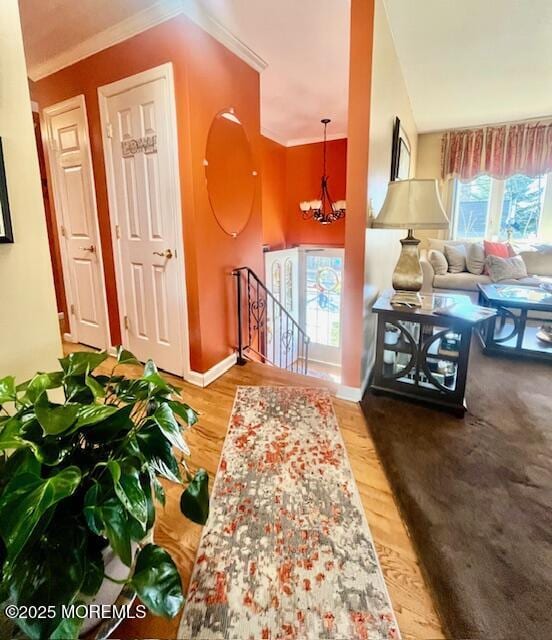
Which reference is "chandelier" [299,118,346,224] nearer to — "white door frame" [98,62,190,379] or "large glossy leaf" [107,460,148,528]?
"white door frame" [98,62,190,379]

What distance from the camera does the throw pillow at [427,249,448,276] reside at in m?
4.33

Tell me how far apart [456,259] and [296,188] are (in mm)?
2518

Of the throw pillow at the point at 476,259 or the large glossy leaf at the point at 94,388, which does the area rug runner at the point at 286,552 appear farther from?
the throw pillow at the point at 476,259

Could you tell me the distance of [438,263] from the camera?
434cm

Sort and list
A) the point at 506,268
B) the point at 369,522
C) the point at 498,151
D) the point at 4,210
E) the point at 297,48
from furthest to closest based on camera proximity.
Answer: the point at 498,151 → the point at 506,268 → the point at 297,48 → the point at 369,522 → the point at 4,210

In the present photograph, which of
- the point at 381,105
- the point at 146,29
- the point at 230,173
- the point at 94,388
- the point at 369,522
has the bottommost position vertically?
the point at 369,522

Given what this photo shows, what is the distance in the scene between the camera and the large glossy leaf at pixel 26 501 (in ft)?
2.13

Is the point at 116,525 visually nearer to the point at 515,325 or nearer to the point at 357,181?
the point at 357,181

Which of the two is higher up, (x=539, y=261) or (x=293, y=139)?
(x=293, y=139)

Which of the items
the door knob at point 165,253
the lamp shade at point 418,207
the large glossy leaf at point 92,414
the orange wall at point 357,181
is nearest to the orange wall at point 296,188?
the door knob at point 165,253

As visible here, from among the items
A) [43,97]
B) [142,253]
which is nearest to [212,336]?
[142,253]

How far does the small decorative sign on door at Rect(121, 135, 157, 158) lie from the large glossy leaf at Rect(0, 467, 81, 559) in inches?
87.1

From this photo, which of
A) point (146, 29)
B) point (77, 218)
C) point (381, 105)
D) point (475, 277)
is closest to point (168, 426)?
point (381, 105)

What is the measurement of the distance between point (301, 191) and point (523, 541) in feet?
16.3
